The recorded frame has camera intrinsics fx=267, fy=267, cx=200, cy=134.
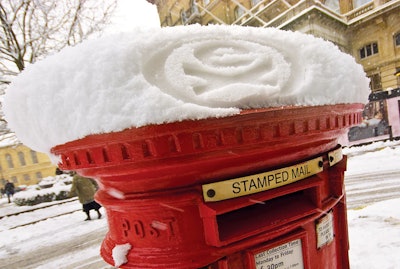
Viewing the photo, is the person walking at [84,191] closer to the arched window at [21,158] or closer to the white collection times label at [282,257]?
the white collection times label at [282,257]

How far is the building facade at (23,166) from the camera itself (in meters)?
36.2

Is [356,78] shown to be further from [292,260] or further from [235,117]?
[292,260]

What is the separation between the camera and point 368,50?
1809 cm

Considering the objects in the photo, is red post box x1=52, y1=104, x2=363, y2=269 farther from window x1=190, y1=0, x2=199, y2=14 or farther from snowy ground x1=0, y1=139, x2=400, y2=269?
window x1=190, y1=0, x2=199, y2=14

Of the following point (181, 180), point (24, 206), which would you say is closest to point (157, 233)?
point (181, 180)

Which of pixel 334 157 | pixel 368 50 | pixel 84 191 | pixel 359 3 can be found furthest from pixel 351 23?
pixel 334 157

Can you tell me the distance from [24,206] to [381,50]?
2270 cm

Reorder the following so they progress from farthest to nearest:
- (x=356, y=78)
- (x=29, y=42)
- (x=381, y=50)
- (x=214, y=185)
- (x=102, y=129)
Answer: (x=381, y=50) → (x=29, y=42) → (x=356, y=78) → (x=214, y=185) → (x=102, y=129)

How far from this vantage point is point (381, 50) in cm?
1731

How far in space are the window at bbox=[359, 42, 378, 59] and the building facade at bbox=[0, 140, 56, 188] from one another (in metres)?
37.3

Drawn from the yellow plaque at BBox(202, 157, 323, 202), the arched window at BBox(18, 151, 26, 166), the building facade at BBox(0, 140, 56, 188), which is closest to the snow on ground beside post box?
the yellow plaque at BBox(202, 157, 323, 202)

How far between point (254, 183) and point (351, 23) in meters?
21.0

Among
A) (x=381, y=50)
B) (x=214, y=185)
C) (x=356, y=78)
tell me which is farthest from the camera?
(x=381, y=50)

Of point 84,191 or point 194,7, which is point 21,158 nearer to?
point 194,7
